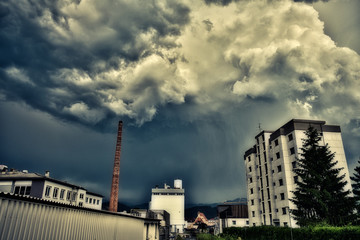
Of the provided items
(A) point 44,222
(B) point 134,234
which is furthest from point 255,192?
(A) point 44,222

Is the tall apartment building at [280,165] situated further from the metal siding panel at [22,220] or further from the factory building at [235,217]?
the metal siding panel at [22,220]

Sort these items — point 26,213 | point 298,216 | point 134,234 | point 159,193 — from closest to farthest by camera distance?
point 26,213, point 134,234, point 298,216, point 159,193

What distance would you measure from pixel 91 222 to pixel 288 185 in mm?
43635

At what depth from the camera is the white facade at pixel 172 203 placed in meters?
137

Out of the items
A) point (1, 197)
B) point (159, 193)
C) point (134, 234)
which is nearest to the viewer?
point (1, 197)

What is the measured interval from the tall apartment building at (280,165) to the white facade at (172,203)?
262 ft

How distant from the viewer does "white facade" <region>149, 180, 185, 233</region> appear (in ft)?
449

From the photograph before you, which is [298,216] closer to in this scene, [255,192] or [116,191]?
[255,192]

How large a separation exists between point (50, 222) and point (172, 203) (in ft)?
435

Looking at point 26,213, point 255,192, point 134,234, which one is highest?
point 255,192

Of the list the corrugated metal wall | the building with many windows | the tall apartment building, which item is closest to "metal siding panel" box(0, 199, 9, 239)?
the corrugated metal wall

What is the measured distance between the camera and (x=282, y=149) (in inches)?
2156

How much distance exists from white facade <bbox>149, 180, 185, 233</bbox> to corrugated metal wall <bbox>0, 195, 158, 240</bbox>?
119290mm

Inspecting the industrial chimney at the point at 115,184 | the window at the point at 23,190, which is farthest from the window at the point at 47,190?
the industrial chimney at the point at 115,184
